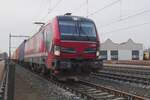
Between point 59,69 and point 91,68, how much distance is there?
5.05 feet

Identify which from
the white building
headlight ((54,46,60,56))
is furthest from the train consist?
the white building

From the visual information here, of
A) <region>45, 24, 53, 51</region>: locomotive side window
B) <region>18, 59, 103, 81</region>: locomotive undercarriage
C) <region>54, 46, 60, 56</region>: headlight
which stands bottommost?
<region>18, 59, 103, 81</region>: locomotive undercarriage

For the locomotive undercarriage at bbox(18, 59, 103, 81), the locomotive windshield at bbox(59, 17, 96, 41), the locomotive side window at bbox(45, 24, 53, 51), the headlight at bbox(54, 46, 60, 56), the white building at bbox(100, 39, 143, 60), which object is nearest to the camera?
the locomotive undercarriage at bbox(18, 59, 103, 81)

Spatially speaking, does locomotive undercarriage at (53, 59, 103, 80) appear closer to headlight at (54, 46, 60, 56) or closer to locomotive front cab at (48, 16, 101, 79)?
locomotive front cab at (48, 16, 101, 79)

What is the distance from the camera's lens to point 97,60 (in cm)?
1708

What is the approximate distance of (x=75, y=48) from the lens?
54.8ft

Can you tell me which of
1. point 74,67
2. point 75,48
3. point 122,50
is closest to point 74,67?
point 74,67

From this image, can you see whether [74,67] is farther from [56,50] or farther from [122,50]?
[122,50]

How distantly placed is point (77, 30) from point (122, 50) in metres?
89.4

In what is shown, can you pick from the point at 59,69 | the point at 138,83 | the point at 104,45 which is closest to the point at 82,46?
the point at 59,69

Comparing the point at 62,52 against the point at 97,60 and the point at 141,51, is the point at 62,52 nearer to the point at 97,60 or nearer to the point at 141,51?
the point at 97,60

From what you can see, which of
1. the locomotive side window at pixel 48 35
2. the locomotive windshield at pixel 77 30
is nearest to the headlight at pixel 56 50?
the locomotive windshield at pixel 77 30

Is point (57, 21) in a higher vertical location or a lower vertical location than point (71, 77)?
higher

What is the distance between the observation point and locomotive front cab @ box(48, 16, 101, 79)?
16.5 meters
